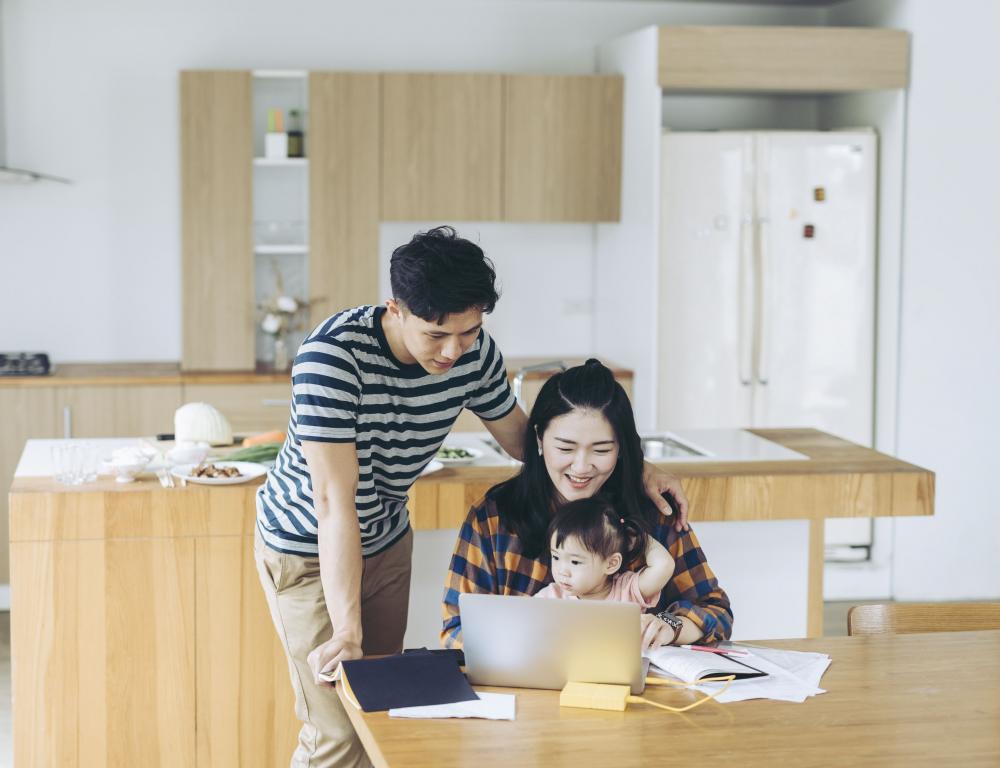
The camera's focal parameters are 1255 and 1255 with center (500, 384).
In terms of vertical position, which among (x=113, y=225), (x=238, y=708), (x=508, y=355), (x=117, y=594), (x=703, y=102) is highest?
(x=703, y=102)

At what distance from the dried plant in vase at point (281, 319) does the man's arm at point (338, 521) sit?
3.08 meters

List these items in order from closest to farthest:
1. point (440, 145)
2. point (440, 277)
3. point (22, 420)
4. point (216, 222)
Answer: point (440, 277) < point (22, 420) < point (216, 222) < point (440, 145)

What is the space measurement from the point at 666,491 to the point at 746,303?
2.88 meters

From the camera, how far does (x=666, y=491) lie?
7.96 feet

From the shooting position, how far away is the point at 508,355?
584cm

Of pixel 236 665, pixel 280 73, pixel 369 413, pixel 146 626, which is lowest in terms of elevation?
pixel 236 665

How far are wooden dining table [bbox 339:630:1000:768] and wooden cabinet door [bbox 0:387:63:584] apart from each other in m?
3.40

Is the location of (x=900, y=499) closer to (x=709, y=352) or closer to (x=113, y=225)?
(x=709, y=352)

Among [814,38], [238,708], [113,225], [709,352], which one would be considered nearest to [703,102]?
[814,38]

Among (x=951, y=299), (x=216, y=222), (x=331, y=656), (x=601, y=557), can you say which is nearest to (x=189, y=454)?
(x=331, y=656)

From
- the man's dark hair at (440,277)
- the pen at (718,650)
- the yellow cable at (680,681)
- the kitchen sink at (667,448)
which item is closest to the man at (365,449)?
the man's dark hair at (440,277)

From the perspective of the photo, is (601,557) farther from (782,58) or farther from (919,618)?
(782,58)

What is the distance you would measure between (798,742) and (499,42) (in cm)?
440

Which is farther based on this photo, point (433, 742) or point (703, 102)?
point (703, 102)
